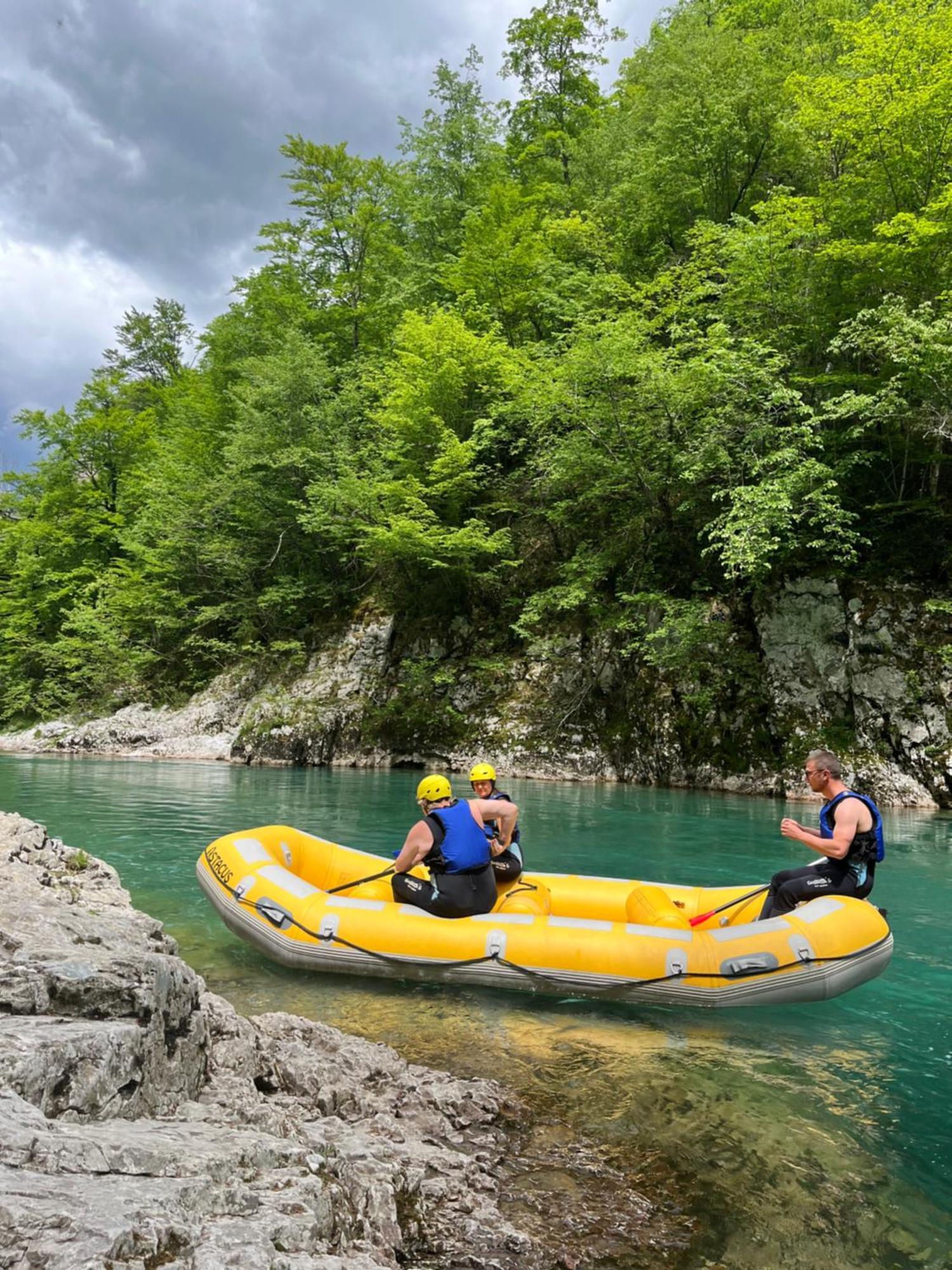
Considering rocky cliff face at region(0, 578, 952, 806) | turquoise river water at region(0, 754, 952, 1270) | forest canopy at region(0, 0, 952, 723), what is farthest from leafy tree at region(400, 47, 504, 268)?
turquoise river water at region(0, 754, 952, 1270)

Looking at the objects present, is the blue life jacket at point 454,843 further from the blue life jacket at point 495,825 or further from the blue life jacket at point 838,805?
the blue life jacket at point 838,805

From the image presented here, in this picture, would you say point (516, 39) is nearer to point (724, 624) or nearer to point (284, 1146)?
point (724, 624)

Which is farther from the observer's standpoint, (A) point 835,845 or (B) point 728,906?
(B) point 728,906

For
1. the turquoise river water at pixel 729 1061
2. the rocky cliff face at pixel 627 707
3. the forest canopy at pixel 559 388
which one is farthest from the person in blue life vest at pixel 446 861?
the rocky cliff face at pixel 627 707

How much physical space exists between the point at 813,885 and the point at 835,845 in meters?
0.36

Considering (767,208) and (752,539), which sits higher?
(767,208)

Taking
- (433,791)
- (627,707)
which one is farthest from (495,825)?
(627,707)

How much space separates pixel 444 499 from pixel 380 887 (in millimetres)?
14205

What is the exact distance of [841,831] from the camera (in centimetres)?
505

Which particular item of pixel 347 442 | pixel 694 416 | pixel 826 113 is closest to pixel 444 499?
pixel 347 442

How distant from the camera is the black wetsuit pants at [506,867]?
5836 millimetres

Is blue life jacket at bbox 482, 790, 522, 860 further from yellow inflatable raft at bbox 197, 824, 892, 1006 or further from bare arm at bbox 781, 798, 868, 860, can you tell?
bare arm at bbox 781, 798, 868, 860

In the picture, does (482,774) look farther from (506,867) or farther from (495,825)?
(506,867)

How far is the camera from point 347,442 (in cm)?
2127
